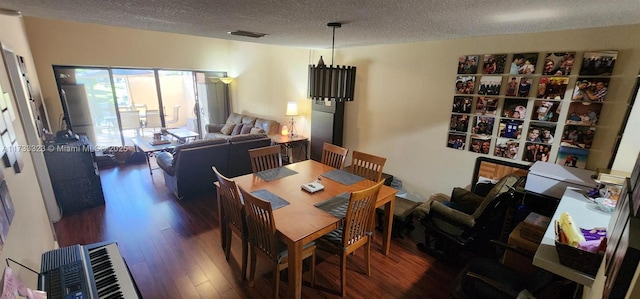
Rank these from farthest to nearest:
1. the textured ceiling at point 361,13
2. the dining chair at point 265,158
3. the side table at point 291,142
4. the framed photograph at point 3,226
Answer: the side table at point 291,142
the dining chair at point 265,158
the textured ceiling at point 361,13
the framed photograph at point 3,226

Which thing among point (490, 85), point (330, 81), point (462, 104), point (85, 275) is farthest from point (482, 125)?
point (85, 275)

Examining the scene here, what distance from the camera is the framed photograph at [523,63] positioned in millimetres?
2605

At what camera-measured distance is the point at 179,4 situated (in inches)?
66.7

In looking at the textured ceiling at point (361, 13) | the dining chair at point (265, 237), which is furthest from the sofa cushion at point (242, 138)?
the dining chair at point (265, 237)

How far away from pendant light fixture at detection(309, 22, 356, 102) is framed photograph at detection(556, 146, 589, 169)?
6.97ft

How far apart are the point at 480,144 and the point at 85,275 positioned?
11.7 feet

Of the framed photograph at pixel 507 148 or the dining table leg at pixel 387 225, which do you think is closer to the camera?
the dining table leg at pixel 387 225

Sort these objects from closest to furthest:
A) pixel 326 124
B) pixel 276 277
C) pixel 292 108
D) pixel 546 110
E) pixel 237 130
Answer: pixel 276 277
pixel 546 110
pixel 326 124
pixel 292 108
pixel 237 130

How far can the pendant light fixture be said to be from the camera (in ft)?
7.89

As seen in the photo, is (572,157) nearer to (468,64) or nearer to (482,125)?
(482,125)

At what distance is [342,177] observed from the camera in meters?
2.90

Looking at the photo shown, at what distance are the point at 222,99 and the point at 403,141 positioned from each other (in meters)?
5.27

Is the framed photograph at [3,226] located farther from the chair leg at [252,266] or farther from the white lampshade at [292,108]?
the white lampshade at [292,108]

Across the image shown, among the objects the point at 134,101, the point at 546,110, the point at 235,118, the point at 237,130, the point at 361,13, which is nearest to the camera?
the point at 361,13
